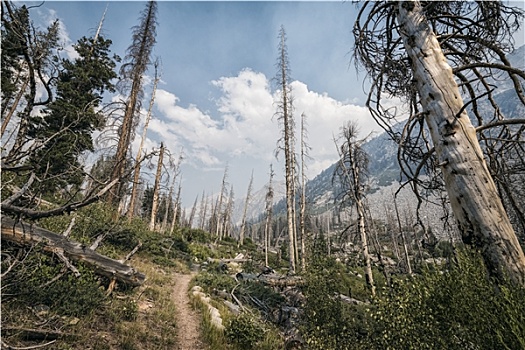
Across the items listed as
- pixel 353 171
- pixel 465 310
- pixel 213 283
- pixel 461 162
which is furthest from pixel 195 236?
pixel 461 162

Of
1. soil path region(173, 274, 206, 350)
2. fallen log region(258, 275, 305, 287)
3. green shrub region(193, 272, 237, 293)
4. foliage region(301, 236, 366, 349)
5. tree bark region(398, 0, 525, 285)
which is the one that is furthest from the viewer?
fallen log region(258, 275, 305, 287)

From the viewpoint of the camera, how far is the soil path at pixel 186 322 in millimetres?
5570

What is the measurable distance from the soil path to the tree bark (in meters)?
5.78

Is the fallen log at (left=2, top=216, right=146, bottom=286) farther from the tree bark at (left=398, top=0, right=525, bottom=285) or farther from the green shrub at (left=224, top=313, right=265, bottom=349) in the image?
the tree bark at (left=398, top=0, right=525, bottom=285)

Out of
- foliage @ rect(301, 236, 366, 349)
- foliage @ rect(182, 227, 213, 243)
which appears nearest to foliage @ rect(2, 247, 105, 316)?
foliage @ rect(301, 236, 366, 349)

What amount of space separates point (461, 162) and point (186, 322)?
23.7 feet

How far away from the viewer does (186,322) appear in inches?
265

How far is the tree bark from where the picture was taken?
1838 millimetres

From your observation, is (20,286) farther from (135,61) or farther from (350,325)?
(135,61)

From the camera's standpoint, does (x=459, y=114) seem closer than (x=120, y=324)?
Yes

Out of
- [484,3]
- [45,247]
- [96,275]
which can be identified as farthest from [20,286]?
[484,3]

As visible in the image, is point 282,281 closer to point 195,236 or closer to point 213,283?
point 213,283

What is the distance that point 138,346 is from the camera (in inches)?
191

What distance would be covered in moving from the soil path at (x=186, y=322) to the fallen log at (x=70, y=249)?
5.18ft
